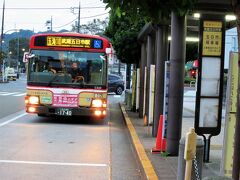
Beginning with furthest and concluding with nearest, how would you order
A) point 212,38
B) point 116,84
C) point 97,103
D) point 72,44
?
Answer: point 116,84
point 72,44
point 97,103
point 212,38

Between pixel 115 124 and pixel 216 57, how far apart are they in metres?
9.30

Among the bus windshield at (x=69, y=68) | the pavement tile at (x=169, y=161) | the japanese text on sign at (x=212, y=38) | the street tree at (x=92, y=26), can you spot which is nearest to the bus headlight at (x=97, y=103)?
the bus windshield at (x=69, y=68)

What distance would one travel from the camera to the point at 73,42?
1698 centimetres

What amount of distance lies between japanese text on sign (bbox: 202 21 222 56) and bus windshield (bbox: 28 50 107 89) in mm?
7879

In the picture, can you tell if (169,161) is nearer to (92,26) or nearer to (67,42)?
(67,42)

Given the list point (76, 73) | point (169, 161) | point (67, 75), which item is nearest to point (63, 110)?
point (67, 75)

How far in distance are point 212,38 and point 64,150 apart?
4.40m

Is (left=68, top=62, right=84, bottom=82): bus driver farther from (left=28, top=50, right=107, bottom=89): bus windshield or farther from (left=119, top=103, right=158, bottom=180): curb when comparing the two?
(left=119, top=103, right=158, bottom=180): curb

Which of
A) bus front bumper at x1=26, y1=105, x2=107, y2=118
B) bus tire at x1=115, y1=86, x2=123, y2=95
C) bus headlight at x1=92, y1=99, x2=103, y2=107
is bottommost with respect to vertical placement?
bus tire at x1=115, y1=86, x2=123, y2=95

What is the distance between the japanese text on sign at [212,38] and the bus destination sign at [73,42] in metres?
8.03

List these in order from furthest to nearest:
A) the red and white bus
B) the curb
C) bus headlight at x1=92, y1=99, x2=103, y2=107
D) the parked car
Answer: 1. the parked car
2. bus headlight at x1=92, y1=99, x2=103, y2=107
3. the red and white bus
4. the curb

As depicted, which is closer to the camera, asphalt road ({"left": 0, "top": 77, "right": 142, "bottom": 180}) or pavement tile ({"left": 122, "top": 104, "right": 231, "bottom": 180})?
pavement tile ({"left": 122, "top": 104, "right": 231, "bottom": 180})

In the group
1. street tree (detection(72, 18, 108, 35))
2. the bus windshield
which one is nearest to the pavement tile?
the bus windshield

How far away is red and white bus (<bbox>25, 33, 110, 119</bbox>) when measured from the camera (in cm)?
1653
